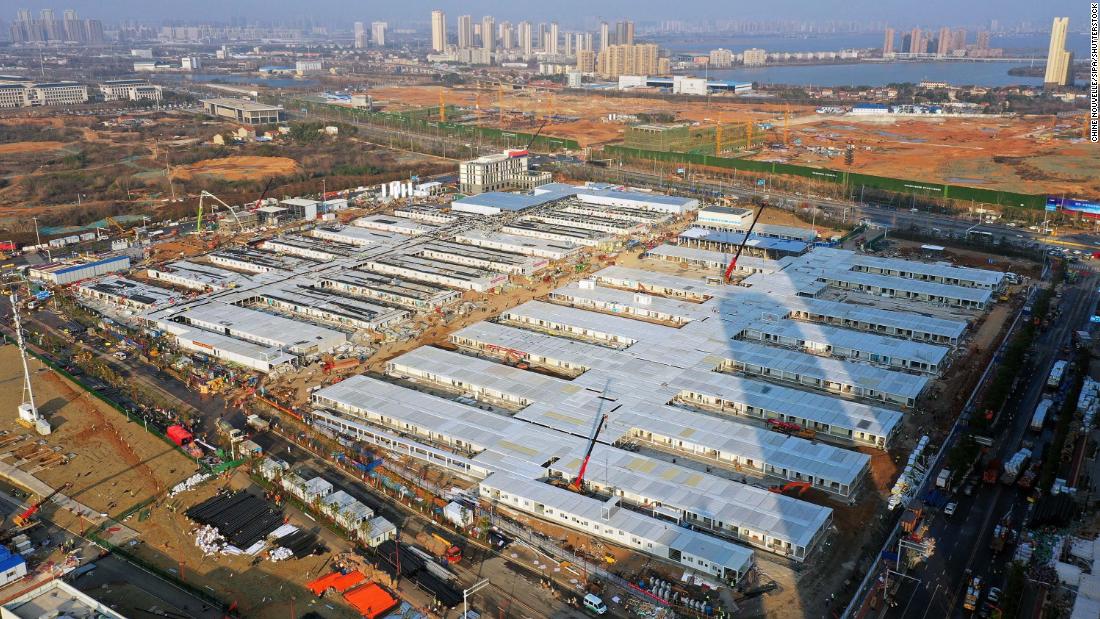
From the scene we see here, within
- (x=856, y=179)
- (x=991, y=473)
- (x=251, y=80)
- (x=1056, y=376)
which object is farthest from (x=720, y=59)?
(x=991, y=473)

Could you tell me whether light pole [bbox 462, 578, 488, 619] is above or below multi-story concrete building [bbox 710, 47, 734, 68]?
below

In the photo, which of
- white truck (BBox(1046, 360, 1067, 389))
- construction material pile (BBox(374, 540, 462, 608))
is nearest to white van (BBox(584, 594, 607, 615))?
construction material pile (BBox(374, 540, 462, 608))

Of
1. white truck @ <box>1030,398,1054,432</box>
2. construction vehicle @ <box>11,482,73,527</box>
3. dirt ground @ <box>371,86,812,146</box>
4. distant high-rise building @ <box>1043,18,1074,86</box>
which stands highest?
distant high-rise building @ <box>1043,18,1074,86</box>

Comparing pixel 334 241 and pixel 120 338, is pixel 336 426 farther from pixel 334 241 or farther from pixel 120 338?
pixel 334 241

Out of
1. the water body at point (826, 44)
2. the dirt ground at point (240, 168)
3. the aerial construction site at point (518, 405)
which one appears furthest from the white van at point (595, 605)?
the water body at point (826, 44)

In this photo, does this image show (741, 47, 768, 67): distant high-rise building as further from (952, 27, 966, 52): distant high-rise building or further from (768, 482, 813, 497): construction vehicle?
(768, 482, 813, 497): construction vehicle
